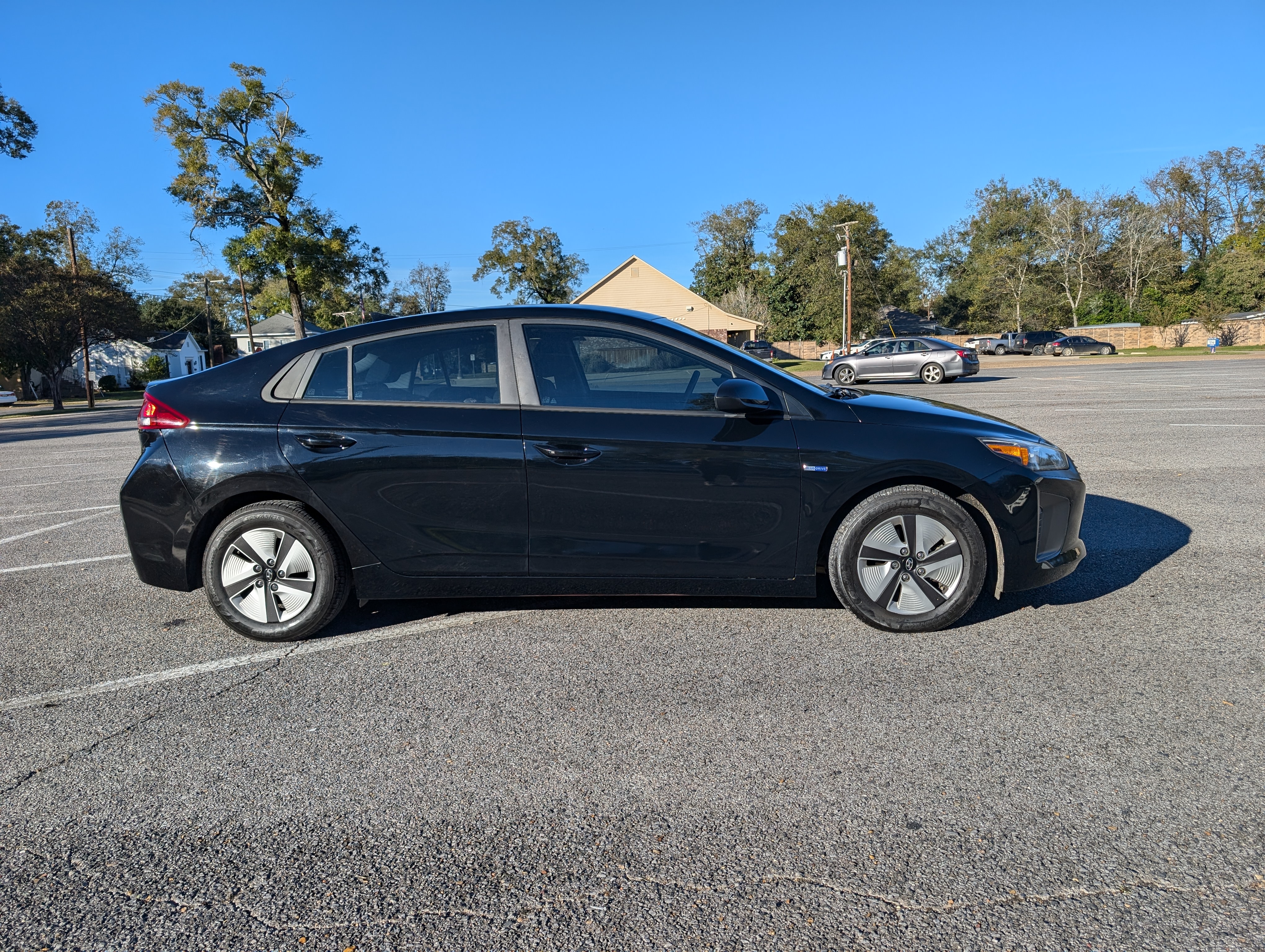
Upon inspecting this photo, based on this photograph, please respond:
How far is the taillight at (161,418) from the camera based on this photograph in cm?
414

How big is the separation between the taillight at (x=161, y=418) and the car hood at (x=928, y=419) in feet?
11.1

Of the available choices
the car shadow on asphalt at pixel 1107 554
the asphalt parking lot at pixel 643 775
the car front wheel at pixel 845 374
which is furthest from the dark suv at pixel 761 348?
the asphalt parking lot at pixel 643 775

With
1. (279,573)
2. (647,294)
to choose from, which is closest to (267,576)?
(279,573)

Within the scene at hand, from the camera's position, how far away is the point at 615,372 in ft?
13.6

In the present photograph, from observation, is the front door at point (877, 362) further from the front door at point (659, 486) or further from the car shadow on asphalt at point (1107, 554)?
the front door at point (659, 486)

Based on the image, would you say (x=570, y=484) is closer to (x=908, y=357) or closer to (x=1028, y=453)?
(x=1028, y=453)

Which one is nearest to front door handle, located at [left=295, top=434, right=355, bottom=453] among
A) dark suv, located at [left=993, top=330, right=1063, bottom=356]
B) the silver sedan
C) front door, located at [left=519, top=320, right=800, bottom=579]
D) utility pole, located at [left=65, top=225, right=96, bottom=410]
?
front door, located at [left=519, top=320, right=800, bottom=579]

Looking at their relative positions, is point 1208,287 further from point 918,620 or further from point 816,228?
point 918,620

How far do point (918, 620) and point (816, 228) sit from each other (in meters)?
74.8

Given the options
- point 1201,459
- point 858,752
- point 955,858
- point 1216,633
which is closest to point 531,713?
point 858,752

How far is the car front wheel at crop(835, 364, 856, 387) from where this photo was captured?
92.9ft

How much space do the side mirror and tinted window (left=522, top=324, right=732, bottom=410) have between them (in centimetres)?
12

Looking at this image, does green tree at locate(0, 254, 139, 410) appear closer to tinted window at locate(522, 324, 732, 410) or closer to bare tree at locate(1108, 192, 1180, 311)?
tinted window at locate(522, 324, 732, 410)

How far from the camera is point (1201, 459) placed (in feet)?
28.3
